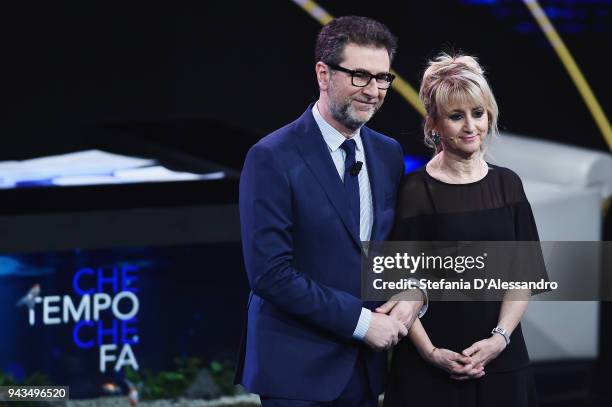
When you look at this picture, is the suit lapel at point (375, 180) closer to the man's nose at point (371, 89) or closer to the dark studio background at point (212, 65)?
the man's nose at point (371, 89)

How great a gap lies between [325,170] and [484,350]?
619mm

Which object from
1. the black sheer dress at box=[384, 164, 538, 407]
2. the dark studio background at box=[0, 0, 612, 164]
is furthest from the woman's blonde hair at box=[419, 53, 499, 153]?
the dark studio background at box=[0, 0, 612, 164]

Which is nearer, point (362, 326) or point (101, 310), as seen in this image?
point (362, 326)

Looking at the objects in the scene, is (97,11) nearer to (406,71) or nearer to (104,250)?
(104,250)

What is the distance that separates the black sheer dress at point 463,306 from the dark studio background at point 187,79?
1.68 m

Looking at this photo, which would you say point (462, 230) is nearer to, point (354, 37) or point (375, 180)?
point (375, 180)

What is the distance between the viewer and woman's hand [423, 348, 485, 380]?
2.43m

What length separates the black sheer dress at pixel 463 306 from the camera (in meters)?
2.45

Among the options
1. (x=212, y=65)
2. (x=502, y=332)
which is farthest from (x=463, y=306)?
(x=212, y=65)

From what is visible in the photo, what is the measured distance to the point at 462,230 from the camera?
2.44 m

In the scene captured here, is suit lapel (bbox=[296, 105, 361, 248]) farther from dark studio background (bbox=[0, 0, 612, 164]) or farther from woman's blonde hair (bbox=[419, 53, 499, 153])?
dark studio background (bbox=[0, 0, 612, 164])

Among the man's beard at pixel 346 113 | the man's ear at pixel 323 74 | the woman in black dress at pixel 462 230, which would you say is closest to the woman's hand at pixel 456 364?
the woman in black dress at pixel 462 230

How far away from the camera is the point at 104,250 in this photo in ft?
13.6

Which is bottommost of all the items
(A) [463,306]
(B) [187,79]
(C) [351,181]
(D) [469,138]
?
(A) [463,306]
